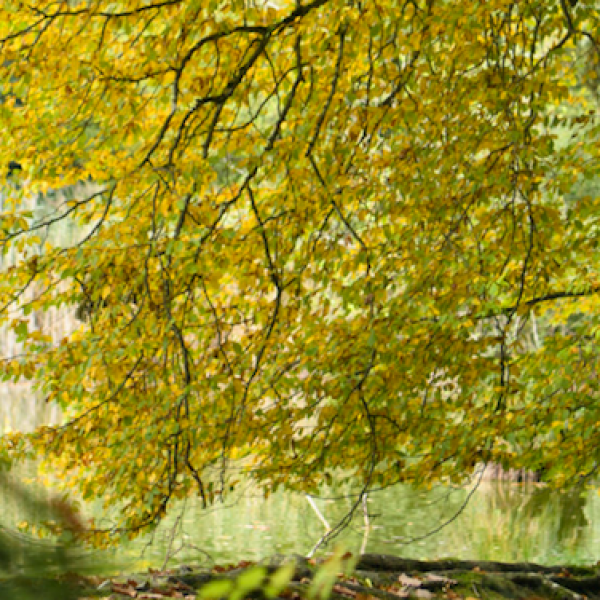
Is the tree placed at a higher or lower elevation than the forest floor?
higher

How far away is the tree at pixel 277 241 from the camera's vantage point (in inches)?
197

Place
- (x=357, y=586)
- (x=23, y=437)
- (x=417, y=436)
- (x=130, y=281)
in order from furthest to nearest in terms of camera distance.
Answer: (x=417, y=436) → (x=23, y=437) → (x=357, y=586) → (x=130, y=281)

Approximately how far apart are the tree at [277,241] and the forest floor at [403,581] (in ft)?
1.46

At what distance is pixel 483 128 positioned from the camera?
5.70 metres

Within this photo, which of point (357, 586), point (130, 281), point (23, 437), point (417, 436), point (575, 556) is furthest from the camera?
point (575, 556)

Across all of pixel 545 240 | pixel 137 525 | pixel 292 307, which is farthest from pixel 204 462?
pixel 545 240

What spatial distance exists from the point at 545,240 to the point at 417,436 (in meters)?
1.49

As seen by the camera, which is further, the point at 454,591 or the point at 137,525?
the point at 454,591

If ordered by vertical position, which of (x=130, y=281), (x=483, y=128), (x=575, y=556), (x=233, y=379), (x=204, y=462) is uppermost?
(x=483, y=128)

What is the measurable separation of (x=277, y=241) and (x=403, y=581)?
8.86 feet

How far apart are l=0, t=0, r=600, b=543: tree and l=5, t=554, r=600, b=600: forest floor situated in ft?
1.46

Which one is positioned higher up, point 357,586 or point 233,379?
point 233,379

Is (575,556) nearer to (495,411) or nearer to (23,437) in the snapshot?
(495,411)

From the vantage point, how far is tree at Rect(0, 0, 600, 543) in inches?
197
